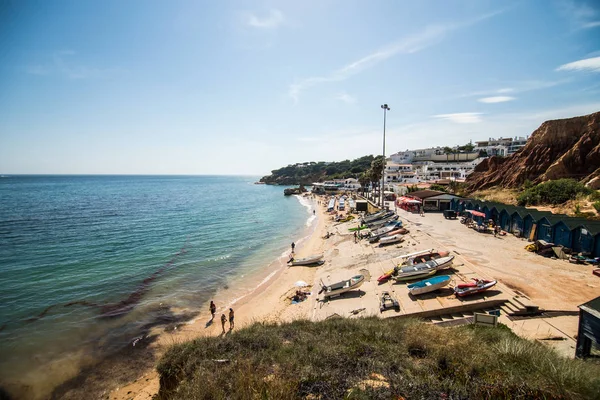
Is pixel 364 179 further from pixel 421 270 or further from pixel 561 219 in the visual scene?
pixel 421 270

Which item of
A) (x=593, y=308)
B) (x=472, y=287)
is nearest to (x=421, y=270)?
(x=472, y=287)

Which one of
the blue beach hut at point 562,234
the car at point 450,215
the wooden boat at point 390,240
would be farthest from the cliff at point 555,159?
the wooden boat at point 390,240

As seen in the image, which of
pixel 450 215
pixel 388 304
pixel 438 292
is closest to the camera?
pixel 388 304

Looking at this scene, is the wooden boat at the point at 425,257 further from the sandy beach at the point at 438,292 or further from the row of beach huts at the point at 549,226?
the row of beach huts at the point at 549,226

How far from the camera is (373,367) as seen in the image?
7.21m

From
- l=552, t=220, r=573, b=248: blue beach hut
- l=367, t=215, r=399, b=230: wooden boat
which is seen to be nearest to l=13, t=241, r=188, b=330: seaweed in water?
l=367, t=215, r=399, b=230: wooden boat

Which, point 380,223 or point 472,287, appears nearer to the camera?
point 472,287

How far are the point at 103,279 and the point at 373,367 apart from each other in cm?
2511

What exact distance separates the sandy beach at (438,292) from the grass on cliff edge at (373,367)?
3975mm

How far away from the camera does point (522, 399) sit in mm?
5508

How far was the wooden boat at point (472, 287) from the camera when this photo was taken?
48.7ft

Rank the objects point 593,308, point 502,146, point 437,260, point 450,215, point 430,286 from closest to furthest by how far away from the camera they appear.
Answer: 1. point 593,308
2. point 430,286
3. point 437,260
4. point 450,215
5. point 502,146

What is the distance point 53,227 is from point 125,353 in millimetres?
37620

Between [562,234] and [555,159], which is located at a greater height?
[555,159]
